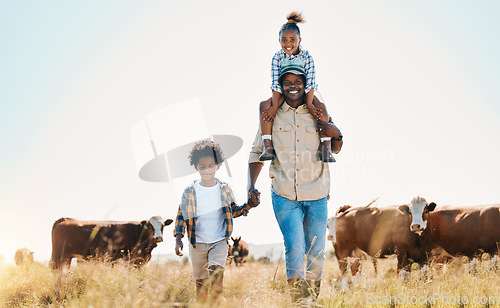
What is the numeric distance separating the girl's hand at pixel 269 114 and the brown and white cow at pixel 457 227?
7.17 m

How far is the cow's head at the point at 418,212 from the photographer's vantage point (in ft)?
34.9

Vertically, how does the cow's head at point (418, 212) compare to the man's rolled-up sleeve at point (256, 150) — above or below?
below

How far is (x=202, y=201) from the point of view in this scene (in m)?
5.32

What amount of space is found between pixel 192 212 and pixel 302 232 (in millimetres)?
1484

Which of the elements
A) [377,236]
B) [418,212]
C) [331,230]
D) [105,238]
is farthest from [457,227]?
[105,238]

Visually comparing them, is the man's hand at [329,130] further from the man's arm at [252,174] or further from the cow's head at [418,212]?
the cow's head at [418,212]

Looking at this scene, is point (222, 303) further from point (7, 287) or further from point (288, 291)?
point (7, 287)

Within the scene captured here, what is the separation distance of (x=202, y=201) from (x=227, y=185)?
0.38 meters

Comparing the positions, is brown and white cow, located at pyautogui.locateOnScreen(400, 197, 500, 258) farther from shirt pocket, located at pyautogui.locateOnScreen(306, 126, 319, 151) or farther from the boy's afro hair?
shirt pocket, located at pyautogui.locateOnScreen(306, 126, 319, 151)

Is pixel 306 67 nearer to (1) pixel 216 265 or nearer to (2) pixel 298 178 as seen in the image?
(2) pixel 298 178

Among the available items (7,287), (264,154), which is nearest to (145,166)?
(7,287)

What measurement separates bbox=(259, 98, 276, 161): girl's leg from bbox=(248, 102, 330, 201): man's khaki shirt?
6cm

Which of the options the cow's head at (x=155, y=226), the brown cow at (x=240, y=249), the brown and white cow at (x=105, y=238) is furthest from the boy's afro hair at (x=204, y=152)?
the brown cow at (x=240, y=249)


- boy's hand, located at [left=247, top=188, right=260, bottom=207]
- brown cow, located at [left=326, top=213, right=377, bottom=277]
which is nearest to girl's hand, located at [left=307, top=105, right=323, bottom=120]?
boy's hand, located at [left=247, top=188, right=260, bottom=207]
